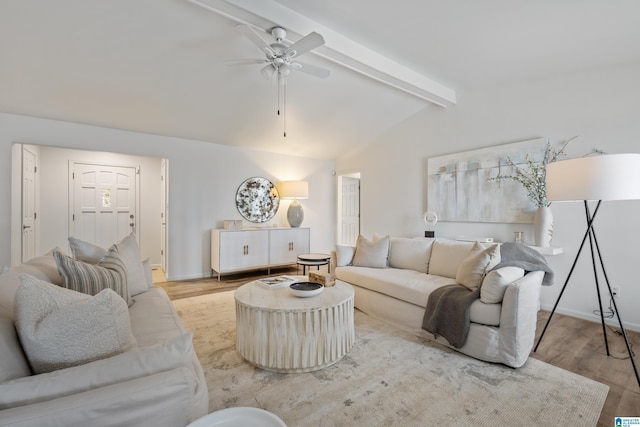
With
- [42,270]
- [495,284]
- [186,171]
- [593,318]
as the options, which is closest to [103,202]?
[186,171]

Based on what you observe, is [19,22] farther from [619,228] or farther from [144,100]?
[619,228]

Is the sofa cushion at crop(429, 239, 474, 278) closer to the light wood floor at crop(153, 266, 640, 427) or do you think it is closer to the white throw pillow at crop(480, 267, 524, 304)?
the white throw pillow at crop(480, 267, 524, 304)

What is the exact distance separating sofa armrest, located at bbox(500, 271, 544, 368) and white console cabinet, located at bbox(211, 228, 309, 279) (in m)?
3.76

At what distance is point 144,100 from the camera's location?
143 inches

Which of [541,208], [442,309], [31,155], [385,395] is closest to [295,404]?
[385,395]

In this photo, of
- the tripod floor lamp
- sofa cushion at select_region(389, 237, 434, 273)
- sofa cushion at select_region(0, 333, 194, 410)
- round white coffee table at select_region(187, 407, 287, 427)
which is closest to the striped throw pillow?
sofa cushion at select_region(0, 333, 194, 410)

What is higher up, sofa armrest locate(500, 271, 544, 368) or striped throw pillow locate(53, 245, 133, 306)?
striped throw pillow locate(53, 245, 133, 306)

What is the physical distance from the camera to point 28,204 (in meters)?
4.05

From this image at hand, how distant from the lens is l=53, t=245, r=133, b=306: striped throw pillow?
5.56ft

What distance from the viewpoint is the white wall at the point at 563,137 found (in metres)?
2.98

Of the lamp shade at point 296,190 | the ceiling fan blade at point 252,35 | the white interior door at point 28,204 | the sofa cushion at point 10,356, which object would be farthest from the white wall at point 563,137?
the white interior door at point 28,204

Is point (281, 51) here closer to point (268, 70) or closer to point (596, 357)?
point (268, 70)

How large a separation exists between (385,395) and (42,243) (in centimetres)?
568

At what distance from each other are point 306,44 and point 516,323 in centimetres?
262
